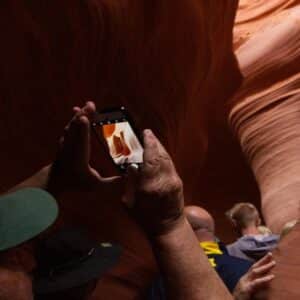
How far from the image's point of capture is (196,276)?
99 centimetres

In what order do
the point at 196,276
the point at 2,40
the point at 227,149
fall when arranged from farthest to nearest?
1. the point at 227,149
2. the point at 2,40
3. the point at 196,276

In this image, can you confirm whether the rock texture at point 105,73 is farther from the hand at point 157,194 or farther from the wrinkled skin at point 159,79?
the hand at point 157,194

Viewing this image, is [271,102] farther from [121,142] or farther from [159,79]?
[121,142]

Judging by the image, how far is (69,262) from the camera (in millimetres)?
1312

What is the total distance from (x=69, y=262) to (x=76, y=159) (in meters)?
0.22

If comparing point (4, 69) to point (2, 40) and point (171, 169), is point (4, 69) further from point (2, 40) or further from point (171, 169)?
point (171, 169)

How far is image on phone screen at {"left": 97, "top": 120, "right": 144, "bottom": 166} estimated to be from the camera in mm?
1174

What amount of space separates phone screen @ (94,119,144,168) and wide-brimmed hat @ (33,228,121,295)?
0.24 meters

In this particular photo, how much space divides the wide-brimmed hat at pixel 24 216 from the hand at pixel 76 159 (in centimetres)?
21

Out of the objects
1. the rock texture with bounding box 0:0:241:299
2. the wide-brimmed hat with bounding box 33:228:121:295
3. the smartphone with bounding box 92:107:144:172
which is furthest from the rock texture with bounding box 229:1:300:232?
the smartphone with bounding box 92:107:144:172

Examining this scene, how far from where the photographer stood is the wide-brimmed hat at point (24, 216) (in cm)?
100

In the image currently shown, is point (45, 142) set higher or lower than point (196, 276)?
lower

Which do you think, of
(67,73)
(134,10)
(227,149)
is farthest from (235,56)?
(67,73)

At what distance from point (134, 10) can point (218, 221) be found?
128cm
